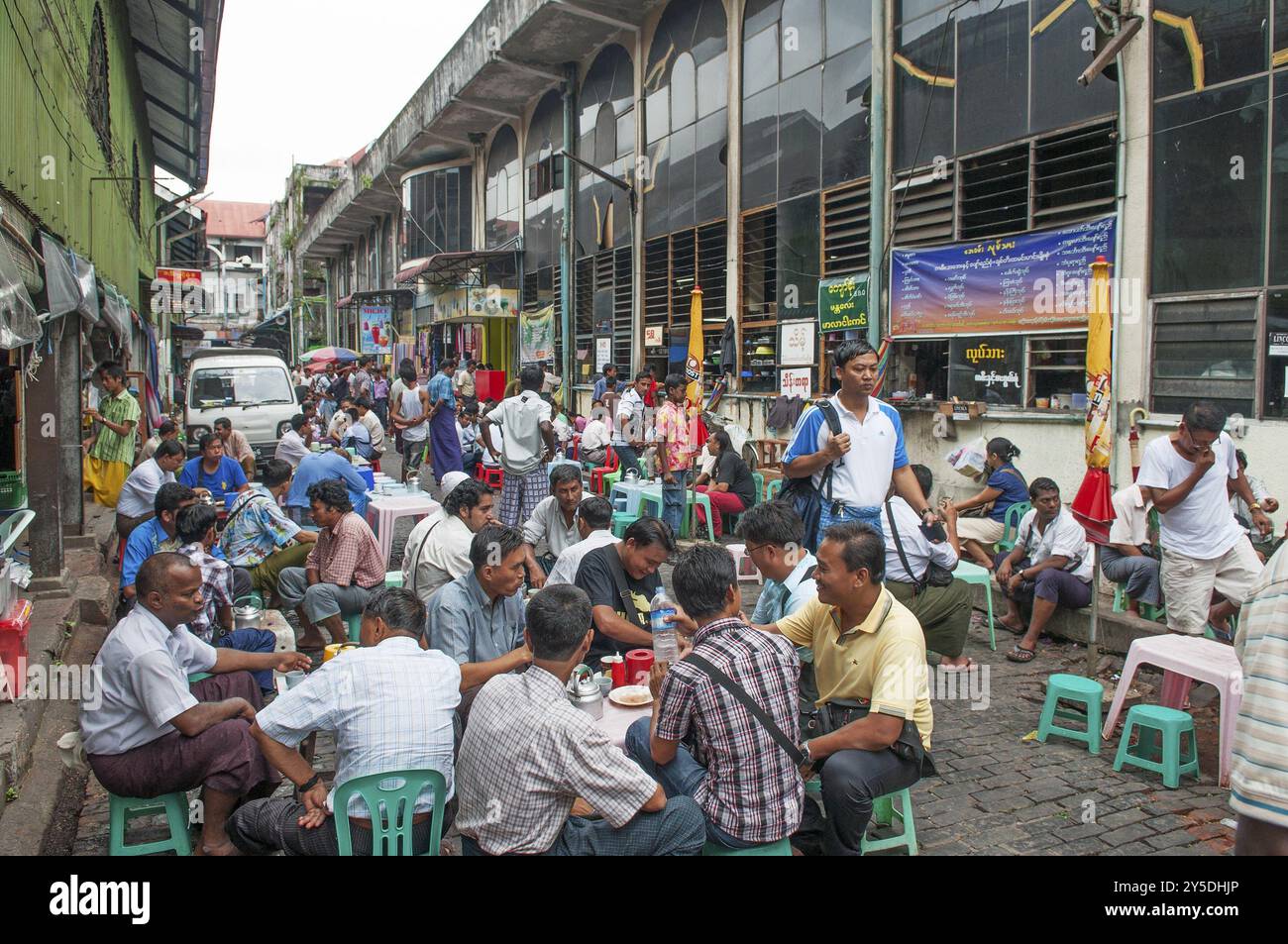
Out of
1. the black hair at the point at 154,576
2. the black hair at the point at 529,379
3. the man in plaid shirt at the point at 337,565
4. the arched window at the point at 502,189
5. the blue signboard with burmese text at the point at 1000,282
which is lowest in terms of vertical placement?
the man in plaid shirt at the point at 337,565

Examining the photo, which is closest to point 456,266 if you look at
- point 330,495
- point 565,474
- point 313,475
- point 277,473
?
point 313,475

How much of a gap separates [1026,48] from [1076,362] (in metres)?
3.09

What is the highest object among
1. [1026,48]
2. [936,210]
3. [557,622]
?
[1026,48]

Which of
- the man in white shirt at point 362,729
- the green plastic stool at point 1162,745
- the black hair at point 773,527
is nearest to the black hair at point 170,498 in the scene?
the man in white shirt at point 362,729

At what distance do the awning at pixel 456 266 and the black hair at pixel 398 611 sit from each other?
1941cm

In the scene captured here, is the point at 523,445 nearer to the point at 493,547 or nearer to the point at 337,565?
the point at 337,565

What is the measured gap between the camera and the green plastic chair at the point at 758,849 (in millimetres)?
3244

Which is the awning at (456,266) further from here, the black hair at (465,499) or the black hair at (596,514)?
the black hair at (596,514)

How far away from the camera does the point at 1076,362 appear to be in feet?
29.8

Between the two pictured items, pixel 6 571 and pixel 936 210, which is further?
pixel 936 210

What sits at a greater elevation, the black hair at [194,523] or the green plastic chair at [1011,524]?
the black hair at [194,523]

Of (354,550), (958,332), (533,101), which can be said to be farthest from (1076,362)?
(533,101)

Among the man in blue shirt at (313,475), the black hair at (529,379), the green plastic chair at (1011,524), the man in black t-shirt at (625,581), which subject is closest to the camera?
the man in black t-shirt at (625,581)
